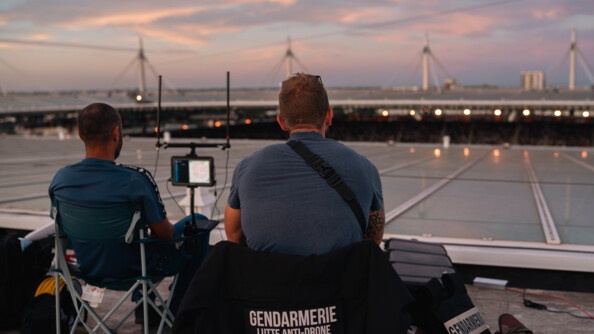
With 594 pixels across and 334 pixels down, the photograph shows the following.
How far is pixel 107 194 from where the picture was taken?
3.05m

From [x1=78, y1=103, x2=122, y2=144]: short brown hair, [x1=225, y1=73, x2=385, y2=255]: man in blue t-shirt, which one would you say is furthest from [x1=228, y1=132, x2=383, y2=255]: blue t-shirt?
[x1=78, y1=103, x2=122, y2=144]: short brown hair

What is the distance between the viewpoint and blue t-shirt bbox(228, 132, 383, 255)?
215 centimetres

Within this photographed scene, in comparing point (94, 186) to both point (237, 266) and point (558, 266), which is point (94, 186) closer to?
point (237, 266)

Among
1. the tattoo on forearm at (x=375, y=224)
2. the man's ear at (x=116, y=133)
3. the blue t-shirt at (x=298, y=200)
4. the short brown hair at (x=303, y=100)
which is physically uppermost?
the short brown hair at (x=303, y=100)

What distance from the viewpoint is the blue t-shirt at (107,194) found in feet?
10.0

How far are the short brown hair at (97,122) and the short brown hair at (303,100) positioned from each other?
115 centimetres

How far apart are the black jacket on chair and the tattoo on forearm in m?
0.54

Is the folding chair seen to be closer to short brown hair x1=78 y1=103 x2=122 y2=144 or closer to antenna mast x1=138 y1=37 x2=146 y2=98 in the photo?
short brown hair x1=78 y1=103 x2=122 y2=144

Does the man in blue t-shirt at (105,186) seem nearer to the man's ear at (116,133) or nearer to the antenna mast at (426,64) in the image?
the man's ear at (116,133)

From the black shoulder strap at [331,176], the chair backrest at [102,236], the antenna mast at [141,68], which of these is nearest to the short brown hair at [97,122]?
the chair backrest at [102,236]

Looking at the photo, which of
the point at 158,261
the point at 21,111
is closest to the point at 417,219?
the point at 158,261

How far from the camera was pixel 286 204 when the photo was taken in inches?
85.3

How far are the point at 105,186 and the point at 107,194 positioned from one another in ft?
0.15

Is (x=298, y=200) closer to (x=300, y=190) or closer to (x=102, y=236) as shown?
(x=300, y=190)
